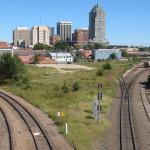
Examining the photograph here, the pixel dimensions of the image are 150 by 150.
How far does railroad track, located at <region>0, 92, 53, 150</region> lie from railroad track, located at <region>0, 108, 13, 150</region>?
4.43 feet

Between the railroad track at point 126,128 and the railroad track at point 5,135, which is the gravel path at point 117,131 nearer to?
the railroad track at point 126,128

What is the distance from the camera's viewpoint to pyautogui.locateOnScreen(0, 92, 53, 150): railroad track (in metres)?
23.0

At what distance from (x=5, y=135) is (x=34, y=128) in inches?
99.9

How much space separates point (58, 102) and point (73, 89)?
1363 centimetres

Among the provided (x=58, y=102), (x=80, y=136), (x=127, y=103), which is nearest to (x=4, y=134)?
(x=80, y=136)

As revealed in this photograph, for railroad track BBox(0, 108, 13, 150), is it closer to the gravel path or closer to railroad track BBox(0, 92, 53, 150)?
railroad track BBox(0, 92, 53, 150)

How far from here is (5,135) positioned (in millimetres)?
26047

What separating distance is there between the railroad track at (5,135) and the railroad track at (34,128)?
4.43 ft

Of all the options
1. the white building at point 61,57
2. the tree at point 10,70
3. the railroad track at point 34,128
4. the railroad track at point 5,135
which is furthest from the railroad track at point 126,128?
the white building at point 61,57

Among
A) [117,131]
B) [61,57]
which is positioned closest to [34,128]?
[117,131]

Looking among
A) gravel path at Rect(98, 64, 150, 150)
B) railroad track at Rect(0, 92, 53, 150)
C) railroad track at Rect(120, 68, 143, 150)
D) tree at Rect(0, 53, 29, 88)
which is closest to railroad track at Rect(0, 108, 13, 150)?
railroad track at Rect(0, 92, 53, 150)

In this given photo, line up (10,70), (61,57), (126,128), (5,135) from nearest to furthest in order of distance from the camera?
(5,135) → (126,128) → (10,70) → (61,57)

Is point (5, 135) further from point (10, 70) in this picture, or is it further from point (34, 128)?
point (10, 70)

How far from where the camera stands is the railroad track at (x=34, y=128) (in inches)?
904
